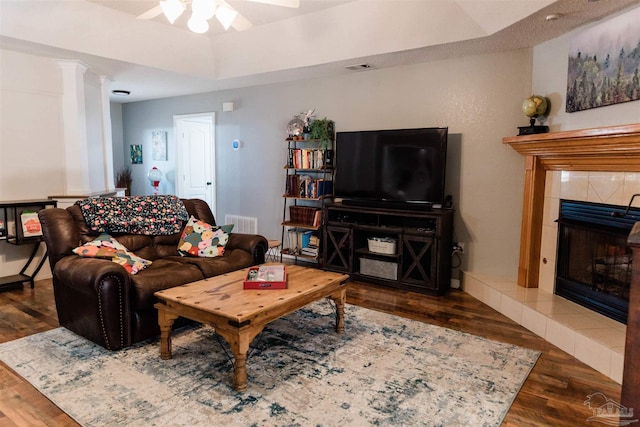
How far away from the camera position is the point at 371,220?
176 inches

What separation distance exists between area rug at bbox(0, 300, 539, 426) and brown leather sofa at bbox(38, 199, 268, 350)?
14 centimetres

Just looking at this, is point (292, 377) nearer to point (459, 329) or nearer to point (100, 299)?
point (100, 299)

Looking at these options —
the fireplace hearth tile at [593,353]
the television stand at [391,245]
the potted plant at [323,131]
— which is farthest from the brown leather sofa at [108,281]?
the fireplace hearth tile at [593,353]

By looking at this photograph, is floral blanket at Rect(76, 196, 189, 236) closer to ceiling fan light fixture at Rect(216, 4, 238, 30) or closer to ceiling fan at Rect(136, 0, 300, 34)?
Answer: ceiling fan at Rect(136, 0, 300, 34)

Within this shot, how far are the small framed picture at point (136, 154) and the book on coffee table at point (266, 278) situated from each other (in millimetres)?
5377

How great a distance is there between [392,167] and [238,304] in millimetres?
2536

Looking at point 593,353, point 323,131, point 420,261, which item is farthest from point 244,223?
point 593,353

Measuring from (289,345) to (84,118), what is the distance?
12.1ft

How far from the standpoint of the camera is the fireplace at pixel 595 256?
9.62 ft

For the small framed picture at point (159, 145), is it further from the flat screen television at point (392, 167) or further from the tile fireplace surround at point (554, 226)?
the tile fireplace surround at point (554, 226)

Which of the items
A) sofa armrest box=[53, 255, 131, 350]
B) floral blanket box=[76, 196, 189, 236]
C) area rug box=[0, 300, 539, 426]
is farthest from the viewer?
floral blanket box=[76, 196, 189, 236]

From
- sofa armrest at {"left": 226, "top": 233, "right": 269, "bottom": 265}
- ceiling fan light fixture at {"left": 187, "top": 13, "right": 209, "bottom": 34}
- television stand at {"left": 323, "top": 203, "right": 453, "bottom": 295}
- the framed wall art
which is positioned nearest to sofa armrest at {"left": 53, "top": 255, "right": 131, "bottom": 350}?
sofa armrest at {"left": 226, "top": 233, "right": 269, "bottom": 265}

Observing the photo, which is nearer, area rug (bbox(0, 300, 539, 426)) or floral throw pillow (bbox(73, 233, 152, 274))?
area rug (bbox(0, 300, 539, 426))

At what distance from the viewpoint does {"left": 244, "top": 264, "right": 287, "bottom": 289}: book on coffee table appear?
8.73 feet
